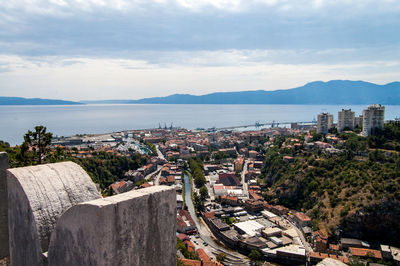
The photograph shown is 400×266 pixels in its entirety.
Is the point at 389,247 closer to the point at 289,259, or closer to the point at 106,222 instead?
the point at 289,259

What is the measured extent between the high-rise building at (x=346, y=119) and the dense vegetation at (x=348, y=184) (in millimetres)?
6246

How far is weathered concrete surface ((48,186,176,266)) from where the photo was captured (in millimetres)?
2424

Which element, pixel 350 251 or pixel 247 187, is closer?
pixel 350 251

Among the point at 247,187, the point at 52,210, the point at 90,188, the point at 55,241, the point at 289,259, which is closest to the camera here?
the point at 55,241

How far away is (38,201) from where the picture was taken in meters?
3.06

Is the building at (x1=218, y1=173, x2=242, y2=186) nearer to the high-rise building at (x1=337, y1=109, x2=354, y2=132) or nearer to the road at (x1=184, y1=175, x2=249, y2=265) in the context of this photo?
the road at (x1=184, y1=175, x2=249, y2=265)

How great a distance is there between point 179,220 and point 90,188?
15478 millimetres

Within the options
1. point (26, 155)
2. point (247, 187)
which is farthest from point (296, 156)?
point (26, 155)

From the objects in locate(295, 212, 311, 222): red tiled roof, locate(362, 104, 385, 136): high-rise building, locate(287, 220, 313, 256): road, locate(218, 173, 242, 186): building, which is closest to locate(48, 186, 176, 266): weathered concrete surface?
locate(287, 220, 313, 256): road

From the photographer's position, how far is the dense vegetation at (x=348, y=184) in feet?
57.1

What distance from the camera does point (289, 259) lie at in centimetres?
1469

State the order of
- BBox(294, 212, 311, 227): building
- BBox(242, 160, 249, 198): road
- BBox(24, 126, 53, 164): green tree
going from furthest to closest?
BBox(242, 160, 249, 198): road < BBox(294, 212, 311, 227): building < BBox(24, 126, 53, 164): green tree

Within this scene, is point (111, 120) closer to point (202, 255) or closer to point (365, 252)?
point (202, 255)

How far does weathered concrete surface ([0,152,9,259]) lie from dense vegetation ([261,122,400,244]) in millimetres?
17542
